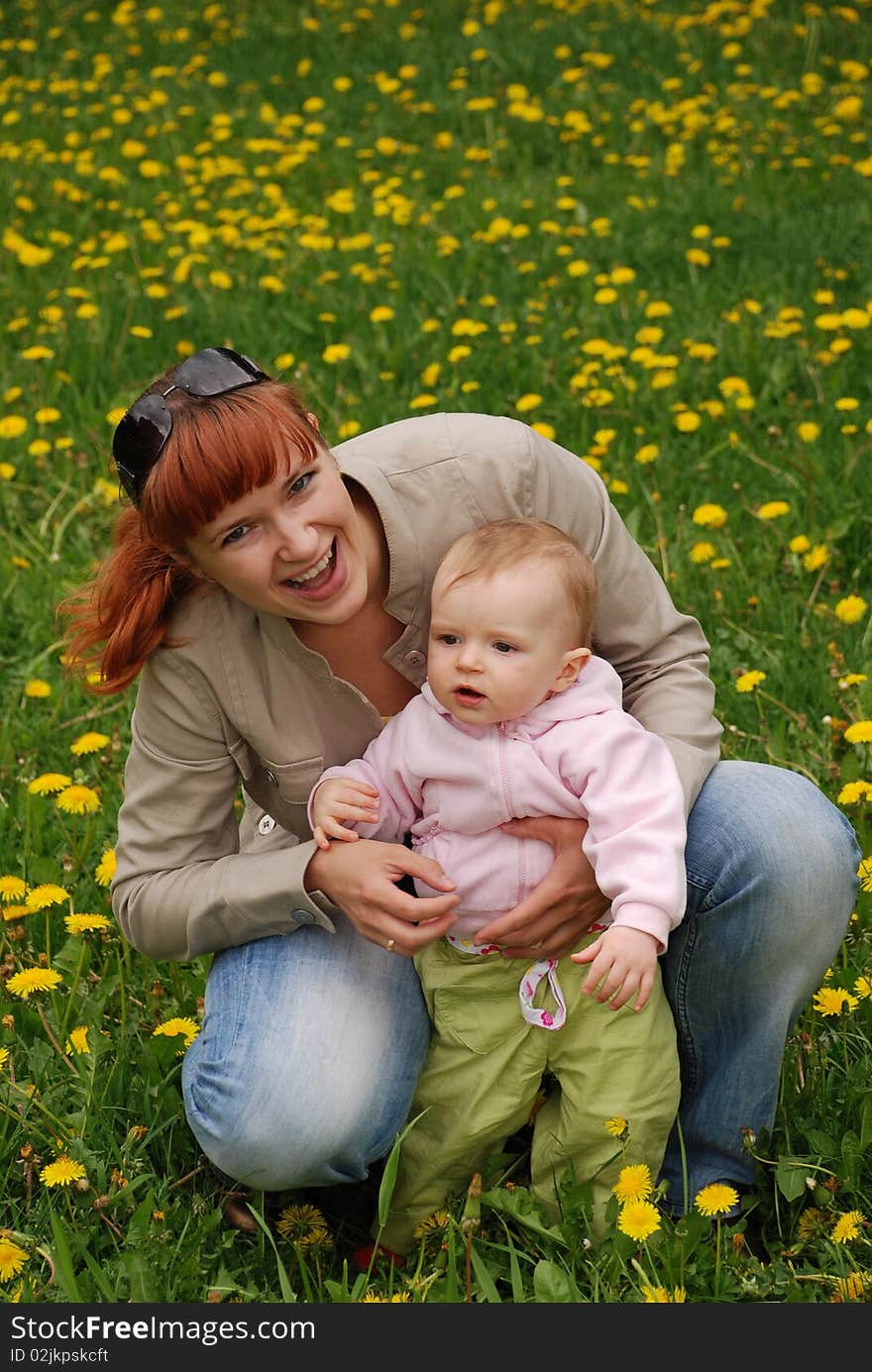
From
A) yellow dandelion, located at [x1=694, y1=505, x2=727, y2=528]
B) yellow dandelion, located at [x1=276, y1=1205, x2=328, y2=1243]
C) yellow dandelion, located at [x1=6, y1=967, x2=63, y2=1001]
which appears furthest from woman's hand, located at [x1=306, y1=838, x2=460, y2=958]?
yellow dandelion, located at [x1=694, y1=505, x2=727, y2=528]

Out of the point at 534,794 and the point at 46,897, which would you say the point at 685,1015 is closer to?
the point at 534,794

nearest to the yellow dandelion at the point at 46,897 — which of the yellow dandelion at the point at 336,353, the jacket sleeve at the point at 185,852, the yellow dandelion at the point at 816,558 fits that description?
the jacket sleeve at the point at 185,852

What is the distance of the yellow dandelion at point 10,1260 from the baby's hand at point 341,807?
1.86 feet

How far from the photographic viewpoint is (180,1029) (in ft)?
6.94

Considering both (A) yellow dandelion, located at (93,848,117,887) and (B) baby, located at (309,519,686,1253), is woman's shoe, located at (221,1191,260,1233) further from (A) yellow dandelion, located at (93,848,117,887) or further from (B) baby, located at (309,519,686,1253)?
(A) yellow dandelion, located at (93,848,117,887)

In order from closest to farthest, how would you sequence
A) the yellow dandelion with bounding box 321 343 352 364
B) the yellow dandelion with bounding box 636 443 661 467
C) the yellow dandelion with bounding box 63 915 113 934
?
the yellow dandelion with bounding box 63 915 113 934 < the yellow dandelion with bounding box 636 443 661 467 < the yellow dandelion with bounding box 321 343 352 364

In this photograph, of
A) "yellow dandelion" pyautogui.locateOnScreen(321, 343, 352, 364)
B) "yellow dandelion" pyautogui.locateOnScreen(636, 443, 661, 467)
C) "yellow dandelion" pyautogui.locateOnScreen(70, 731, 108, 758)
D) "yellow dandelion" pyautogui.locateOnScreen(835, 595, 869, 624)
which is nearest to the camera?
"yellow dandelion" pyautogui.locateOnScreen(70, 731, 108, 758)

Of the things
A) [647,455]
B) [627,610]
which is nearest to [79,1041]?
[627,610]

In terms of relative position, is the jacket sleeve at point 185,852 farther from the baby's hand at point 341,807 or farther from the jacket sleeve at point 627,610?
the jacket sleeve at point 627,610

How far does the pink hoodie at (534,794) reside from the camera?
172 centimetres

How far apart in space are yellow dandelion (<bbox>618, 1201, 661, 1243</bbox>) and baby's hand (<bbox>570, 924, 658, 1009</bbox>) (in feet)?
0.73

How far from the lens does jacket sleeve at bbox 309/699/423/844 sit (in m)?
1.92

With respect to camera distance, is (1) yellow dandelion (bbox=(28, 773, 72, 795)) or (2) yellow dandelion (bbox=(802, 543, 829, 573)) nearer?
(1) yellow dandelion (bbox=(28, 773, 72, 795))

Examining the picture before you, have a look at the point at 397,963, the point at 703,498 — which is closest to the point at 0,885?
the point at 397,963
